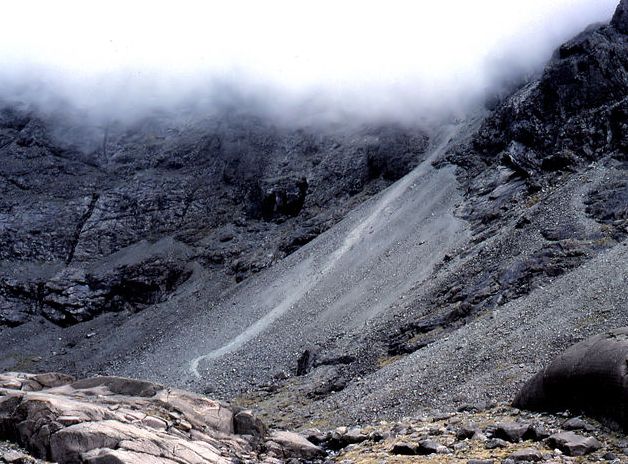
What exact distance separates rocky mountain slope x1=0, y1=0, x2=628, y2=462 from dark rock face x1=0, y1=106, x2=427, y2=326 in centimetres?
36

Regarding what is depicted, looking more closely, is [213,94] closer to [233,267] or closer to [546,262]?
[233,267]

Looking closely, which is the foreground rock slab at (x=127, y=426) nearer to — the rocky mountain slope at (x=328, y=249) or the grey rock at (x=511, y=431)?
the rocky mountain slope at (x=328, y=249)

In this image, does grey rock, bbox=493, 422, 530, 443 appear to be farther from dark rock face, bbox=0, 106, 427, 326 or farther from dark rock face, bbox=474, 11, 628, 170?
dark rock face, bbox=0, 106, 427, 326

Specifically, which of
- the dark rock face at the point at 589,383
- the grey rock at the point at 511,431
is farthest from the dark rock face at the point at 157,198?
the grey rock at the point at 511,431

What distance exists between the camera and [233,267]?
320 feet

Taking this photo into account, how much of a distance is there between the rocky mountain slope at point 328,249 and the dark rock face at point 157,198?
364 mm

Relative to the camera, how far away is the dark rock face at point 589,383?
23.6 meters

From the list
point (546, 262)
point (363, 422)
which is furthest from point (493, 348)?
point (546, 262)

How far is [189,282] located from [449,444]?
76851 mm

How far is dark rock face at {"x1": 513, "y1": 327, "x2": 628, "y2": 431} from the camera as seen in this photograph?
2358 cm

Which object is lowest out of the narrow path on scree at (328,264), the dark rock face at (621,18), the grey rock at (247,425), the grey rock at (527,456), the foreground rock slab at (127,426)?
the narrow path on scree at (328,264)

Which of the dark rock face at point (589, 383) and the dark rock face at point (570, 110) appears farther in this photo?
the dark rock face at point (570, 110)

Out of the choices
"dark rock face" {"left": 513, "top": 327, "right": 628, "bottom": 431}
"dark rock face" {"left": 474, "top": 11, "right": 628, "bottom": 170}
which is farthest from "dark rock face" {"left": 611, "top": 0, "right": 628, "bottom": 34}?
"dark rock face" {"left": 513, "top": 327, "right": 628, "bottom": 431}

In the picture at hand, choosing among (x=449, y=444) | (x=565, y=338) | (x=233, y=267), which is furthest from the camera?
(x=233, y=267)
